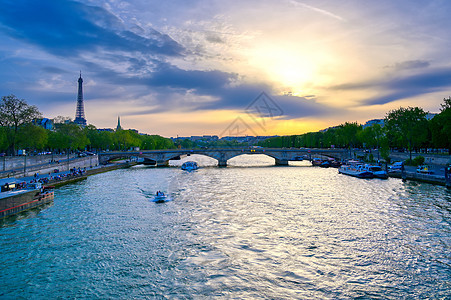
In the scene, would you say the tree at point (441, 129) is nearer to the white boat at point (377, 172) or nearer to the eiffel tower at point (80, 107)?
the white boat at point (377, 172)

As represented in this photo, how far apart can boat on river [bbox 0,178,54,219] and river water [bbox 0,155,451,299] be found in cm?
108

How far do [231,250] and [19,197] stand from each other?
2160 cm

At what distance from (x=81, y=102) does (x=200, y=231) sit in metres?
160

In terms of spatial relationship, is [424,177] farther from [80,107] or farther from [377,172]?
[80,107]

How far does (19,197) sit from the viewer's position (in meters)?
28.2

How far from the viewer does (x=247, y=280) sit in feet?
49.2

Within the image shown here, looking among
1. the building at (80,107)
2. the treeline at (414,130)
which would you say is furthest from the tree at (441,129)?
the building at (80,107)

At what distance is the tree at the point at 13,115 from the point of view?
182 ft

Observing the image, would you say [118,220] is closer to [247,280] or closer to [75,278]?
[75,278]

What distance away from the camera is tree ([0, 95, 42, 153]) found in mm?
55344

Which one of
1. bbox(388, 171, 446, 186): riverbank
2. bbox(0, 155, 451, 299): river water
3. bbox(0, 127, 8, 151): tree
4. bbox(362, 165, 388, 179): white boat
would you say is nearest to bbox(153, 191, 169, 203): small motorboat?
bbox(0, 155, 451, 299): river water

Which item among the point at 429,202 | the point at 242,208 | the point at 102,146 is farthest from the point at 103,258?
the point at 102,146

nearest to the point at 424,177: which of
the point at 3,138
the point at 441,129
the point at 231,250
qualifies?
the point at 441,129

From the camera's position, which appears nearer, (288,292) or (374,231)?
(288,292)
